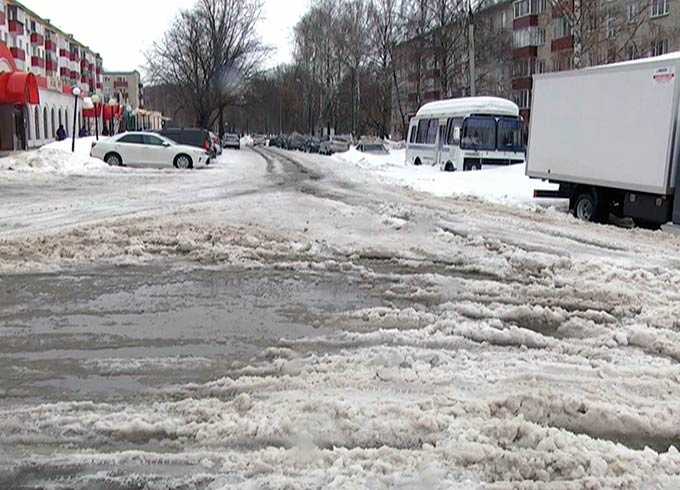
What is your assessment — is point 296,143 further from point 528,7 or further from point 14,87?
point 14,87

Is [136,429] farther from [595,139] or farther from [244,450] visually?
[595,139]

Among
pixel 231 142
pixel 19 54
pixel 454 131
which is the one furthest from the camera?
pixel 19 54

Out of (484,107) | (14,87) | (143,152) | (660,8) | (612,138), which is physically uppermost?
(660,8)

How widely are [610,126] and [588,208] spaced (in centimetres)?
199

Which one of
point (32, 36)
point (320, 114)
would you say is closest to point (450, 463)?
point (320, 114)

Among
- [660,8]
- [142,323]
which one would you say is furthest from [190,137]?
[142,323]

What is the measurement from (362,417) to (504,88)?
2845 inches

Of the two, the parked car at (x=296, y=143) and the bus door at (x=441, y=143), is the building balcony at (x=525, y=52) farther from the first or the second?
the bus door at (x=441, y=143)

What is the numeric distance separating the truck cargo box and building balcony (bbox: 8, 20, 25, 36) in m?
74.8

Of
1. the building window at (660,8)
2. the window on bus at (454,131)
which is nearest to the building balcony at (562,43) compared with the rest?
the building window at (660,8)

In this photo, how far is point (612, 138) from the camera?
1527 cm

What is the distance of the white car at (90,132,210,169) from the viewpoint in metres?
33.2

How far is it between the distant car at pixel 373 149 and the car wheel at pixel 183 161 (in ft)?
59.2

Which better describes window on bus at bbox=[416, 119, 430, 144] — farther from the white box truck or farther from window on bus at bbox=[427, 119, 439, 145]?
Answer: the white box truck
